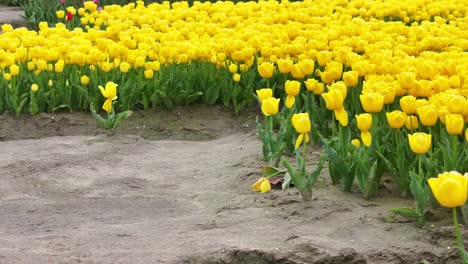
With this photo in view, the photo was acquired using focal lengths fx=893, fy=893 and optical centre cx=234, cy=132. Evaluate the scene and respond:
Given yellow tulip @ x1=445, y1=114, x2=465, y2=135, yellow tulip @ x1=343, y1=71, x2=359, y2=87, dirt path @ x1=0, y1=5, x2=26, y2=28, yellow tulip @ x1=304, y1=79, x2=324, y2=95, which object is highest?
yellow tulip @ x1=445, y1=114, x2=465, y2=135

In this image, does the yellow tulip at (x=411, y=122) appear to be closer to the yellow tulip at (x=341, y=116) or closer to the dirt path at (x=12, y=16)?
the yellow tulip at (x=341, y=116)

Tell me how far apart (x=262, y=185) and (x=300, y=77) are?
48.9 inches

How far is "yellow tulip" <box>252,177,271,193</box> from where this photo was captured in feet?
13.1

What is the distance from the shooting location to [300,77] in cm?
509

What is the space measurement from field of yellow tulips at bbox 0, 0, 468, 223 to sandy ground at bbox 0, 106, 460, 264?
5.5 inches

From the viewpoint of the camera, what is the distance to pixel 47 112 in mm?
6055

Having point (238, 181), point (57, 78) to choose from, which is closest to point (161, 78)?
point (57, 78)

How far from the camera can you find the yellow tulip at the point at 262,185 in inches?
158

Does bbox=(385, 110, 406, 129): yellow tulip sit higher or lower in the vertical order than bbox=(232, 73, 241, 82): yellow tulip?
higher

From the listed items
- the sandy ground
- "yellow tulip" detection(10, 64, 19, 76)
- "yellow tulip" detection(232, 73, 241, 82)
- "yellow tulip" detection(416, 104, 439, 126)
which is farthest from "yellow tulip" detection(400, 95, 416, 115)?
"yellow tulip" detection(10, 64, 19, 76)

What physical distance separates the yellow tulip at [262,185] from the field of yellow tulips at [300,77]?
1 cm

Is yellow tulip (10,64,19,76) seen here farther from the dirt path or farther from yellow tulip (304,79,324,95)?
the dirt path

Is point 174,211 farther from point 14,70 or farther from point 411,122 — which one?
point 14,70

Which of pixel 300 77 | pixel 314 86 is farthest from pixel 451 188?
pixel 300 77
